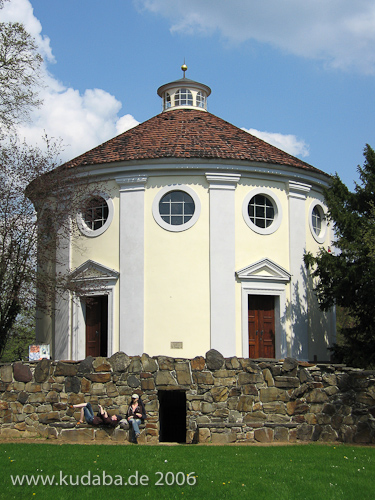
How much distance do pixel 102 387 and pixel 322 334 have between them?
11.8 metres

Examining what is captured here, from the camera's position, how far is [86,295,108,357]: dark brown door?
2388cm

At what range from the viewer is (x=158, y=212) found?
23141mm

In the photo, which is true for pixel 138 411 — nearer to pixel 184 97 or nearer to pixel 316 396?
pixel 316 396

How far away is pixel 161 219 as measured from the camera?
75.8 ft

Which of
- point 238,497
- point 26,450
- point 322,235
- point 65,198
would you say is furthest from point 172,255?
point 238,497

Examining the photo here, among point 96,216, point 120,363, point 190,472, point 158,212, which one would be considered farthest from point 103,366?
point 96,216

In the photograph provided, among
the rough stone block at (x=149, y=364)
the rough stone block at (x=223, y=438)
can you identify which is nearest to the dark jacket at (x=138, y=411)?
A: the rough stone block at (x=149, y=364)

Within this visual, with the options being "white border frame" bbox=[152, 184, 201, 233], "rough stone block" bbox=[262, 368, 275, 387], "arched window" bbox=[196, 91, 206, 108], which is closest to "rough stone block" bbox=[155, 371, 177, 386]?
"rough stone block" bbox=[262, 368, 275, 387]

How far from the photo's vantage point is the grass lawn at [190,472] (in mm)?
9656

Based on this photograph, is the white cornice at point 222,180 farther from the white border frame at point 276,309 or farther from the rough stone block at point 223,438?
the rough stone block at point 223,438

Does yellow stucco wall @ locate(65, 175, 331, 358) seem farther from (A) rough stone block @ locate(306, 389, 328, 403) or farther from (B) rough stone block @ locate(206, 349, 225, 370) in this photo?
(A) rough stone block @ locate(306, 389, 328, 403)

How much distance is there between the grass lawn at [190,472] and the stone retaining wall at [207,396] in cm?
145

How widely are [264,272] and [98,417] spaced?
994 centimetres

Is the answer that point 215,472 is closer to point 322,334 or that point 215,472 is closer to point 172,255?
point 172,255
